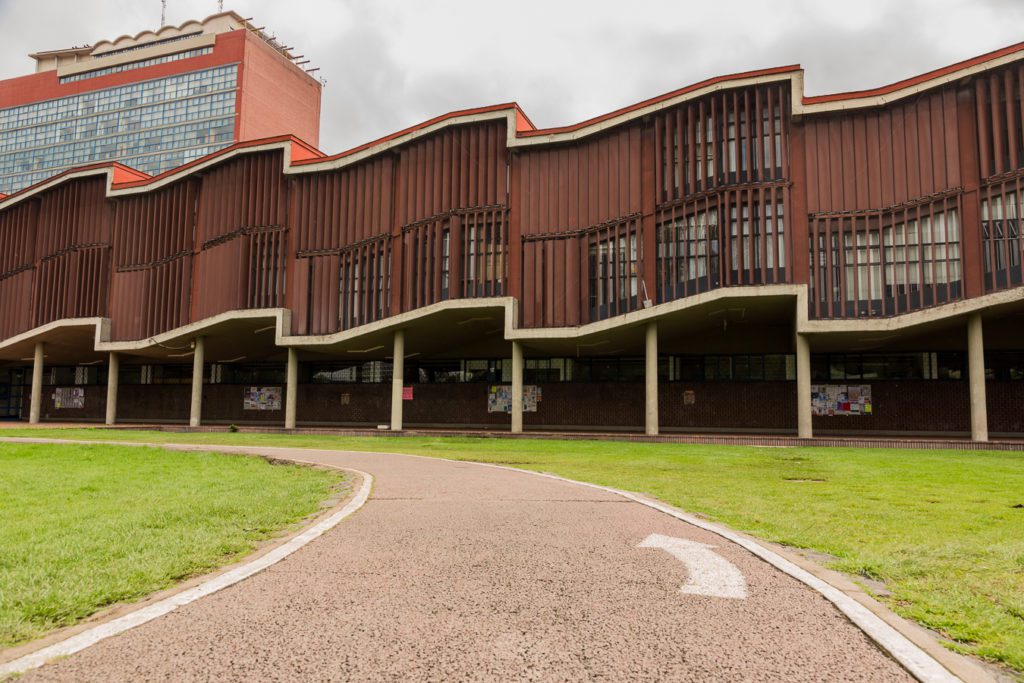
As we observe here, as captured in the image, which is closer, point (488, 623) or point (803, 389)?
point (488, 623)

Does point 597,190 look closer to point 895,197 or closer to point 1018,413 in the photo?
point 895,197

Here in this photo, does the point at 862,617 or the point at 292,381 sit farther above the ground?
the point at 292,381

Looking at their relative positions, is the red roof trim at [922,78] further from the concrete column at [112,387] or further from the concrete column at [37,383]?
the concrete column at [37,383]

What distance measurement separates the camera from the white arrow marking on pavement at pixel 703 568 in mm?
5461

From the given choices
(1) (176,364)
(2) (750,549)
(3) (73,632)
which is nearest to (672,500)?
(2) (750,549)

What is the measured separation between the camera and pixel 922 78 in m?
29.0

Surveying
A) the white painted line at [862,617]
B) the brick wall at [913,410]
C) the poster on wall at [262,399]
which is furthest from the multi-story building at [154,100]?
the white painted line at [862,617]

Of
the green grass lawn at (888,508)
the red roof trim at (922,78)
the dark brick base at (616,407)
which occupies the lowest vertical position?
the green grass lawn at (888,508)

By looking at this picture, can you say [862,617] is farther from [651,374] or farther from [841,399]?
[841,399]

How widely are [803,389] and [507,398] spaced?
16.8 m

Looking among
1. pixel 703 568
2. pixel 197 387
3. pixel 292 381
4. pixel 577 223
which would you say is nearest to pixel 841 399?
pixel 577 223

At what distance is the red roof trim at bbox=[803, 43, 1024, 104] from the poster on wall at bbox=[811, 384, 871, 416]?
1365cm

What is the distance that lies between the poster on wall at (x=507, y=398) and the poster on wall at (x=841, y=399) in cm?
1461

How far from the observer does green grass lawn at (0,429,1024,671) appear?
5.09 meters
